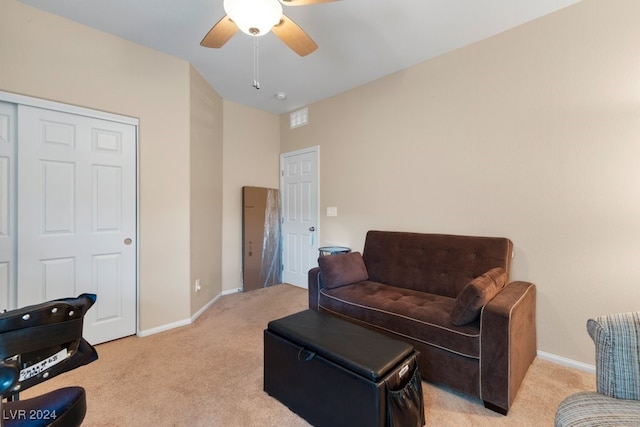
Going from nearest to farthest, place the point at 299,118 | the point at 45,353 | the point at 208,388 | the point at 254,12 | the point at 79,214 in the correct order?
1. the point at 45,353
2. the point at 254,12
3. the point at 208,388
4. the point at 79,214
5. the point at 299,118

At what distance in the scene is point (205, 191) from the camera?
3266mm

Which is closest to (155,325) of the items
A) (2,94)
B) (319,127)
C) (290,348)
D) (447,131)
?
(290,348)

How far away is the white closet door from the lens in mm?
2010

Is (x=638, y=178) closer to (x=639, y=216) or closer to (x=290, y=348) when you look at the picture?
(x=639, y=216)

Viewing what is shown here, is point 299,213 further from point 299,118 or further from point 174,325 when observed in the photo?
point 174,325

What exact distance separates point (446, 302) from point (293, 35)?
2189mm

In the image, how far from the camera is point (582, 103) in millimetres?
2014

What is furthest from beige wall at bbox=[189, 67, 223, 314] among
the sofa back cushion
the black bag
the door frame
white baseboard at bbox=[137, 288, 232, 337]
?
the black bag

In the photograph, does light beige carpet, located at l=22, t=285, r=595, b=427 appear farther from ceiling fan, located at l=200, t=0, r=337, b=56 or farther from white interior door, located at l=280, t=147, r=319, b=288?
ceiling fan, located at l=200, t=0, r=337, b=56

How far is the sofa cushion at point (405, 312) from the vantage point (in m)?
1.71

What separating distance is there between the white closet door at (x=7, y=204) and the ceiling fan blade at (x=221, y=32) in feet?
5.12

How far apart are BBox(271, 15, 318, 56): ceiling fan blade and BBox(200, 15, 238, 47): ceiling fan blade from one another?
268 mm

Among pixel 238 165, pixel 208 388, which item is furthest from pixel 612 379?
pixel 238 165

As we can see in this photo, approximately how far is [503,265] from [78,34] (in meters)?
3.85
